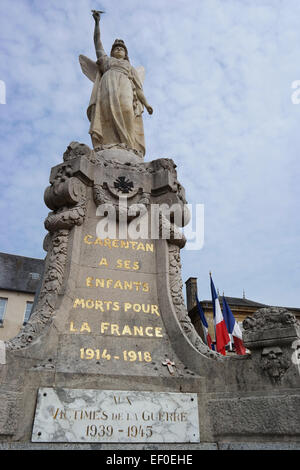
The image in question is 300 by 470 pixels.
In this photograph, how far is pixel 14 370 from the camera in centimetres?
473

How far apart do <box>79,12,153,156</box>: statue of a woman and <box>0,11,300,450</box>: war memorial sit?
191 cm

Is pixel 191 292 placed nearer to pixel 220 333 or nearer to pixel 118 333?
pixel 220 333

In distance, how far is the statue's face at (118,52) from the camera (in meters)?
10.3

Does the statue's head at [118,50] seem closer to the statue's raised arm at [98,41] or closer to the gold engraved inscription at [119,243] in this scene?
the statue's raised arm at [98,41]

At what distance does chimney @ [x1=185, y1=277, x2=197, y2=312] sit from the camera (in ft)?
96.0

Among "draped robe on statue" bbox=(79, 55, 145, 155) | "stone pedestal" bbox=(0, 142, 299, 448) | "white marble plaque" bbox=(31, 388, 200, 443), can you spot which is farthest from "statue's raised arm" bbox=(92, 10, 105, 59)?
"white marble plaque" bbox=(31, 388, 200, 443)

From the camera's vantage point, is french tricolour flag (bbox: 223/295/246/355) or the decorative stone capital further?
french tricolour flag (bbox: 223/295/246/355)

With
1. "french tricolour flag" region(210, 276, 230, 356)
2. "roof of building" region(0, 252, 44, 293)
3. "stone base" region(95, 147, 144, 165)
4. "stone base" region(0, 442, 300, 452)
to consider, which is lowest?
"stone base" region(0, 442, 300, 452)

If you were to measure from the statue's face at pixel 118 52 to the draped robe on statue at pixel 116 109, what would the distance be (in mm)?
328

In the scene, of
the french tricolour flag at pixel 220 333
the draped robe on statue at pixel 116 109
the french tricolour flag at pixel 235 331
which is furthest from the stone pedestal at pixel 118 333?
the french tricolour flag at pixel 235 331

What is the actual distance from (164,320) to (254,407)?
1.94 meters

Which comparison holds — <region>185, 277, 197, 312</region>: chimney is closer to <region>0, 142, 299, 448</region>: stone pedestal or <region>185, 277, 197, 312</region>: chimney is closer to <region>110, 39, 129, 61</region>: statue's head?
<region>110, 39, 129, 61</region>: statue's head

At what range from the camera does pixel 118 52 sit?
10.3 m
